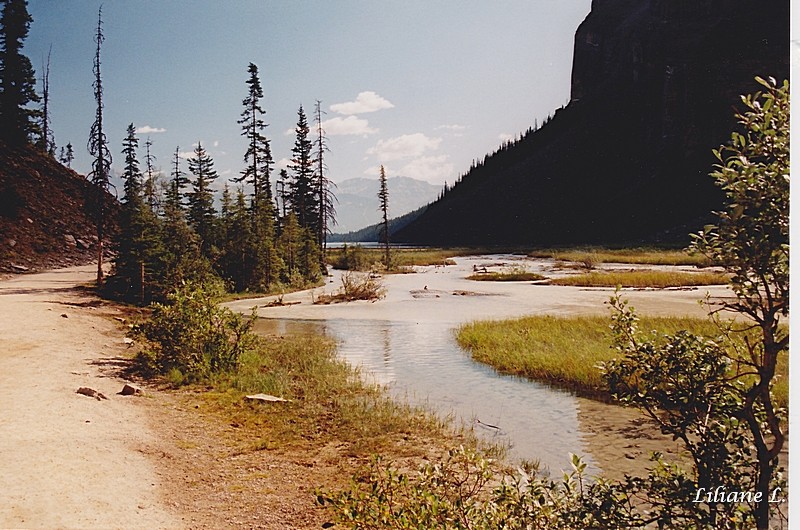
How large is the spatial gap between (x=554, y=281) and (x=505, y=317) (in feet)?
49.4

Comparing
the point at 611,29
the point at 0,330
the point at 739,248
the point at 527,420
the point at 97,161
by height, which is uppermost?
the point at 611,29

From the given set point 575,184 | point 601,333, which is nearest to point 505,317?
point 601,333

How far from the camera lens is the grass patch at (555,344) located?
44.2ft

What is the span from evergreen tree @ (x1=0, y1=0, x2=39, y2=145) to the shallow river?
10.6 meters

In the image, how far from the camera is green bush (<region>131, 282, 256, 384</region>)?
1297 cm

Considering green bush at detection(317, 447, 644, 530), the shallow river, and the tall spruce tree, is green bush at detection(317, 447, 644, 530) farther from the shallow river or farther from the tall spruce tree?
the tall spruce tree

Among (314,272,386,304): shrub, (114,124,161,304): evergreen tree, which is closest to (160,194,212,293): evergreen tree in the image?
(114,124,161,304): evergreen tree

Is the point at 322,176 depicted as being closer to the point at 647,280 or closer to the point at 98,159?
the point at 98,159

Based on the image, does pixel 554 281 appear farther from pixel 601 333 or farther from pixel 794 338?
pixel 794 338

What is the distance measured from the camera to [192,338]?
13.1 m

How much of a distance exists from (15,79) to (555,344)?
17.5 metres

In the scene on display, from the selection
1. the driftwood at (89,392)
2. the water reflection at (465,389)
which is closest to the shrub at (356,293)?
the water reflection at (465,389)

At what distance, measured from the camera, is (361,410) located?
10.5 metres

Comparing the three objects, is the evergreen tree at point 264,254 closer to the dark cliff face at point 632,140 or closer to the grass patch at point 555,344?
the grass patch at point 555,344
